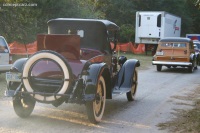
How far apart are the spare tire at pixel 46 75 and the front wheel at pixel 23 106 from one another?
0.35 metres

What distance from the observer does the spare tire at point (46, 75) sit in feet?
21.9

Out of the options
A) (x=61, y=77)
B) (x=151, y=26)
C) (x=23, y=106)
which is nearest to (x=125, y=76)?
(x=61, y=77)

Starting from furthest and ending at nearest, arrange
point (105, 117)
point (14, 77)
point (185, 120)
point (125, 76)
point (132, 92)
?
point (132, 92) → point (125, 76) → point (105, 117) → point (185, 120) → point (14, 77)

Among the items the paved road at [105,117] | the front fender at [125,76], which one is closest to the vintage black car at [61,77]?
the paved road at [105,117]

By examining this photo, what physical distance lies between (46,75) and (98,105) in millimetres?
1153

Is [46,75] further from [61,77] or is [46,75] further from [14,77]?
[14,77]

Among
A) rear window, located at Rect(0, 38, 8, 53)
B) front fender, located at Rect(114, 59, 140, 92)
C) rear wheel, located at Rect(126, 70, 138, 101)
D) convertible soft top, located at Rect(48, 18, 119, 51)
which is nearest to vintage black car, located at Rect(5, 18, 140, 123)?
convertible soft top, located at Rect(48, 18, 119, 51)

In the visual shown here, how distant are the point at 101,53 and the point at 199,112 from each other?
2481 millimetres

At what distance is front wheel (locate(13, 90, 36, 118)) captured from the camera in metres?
7.26

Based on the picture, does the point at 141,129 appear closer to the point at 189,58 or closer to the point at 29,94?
the point at 29,94

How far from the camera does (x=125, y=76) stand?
30.2 feet

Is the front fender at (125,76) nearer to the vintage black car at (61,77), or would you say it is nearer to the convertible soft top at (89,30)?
the vintage black car at (61,77)

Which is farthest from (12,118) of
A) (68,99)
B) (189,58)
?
(189,58)

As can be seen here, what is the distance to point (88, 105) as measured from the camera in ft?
22.6
